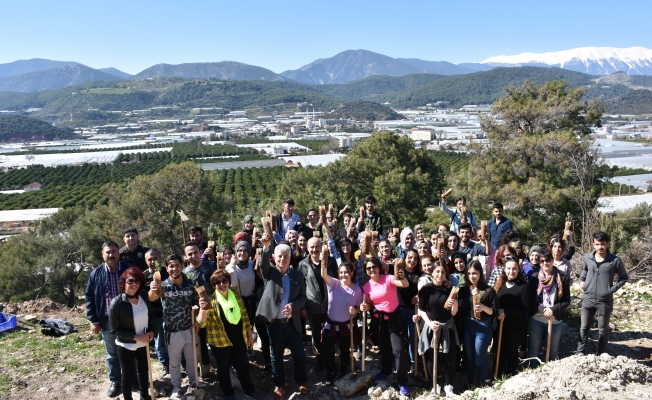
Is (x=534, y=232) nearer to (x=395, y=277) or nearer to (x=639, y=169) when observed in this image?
(x=395, y=277)

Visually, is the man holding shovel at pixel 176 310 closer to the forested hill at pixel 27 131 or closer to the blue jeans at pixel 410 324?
the blue jeans at pixel 410 324

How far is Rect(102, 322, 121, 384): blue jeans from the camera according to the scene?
403cm

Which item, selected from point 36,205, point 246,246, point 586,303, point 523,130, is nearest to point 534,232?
point 523,130

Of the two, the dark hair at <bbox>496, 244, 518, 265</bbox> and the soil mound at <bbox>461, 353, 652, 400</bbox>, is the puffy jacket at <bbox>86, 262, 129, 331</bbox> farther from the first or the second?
the dark hair at <bbox>496, 244, 518, 265</bbox>

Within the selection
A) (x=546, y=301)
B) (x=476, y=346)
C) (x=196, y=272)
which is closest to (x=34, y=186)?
(x=196, y=272)

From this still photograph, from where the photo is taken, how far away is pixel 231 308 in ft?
12.6

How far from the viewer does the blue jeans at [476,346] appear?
12.9 feet

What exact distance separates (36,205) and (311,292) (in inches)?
1730

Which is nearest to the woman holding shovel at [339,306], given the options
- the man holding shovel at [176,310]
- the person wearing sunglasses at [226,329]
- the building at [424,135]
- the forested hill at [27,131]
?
the person wearing sunglasses at [226,329]

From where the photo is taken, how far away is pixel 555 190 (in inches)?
525

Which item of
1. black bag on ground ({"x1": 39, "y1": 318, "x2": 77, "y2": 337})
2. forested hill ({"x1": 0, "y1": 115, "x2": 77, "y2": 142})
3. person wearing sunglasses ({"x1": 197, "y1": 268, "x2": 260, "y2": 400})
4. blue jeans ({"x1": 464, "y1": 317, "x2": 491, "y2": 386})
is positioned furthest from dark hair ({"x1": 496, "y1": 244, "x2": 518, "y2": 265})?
forested hill ({"x1": 0, "y1": 115, "x2": 77, "y2": 142})

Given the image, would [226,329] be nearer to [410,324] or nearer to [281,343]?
[281,343]

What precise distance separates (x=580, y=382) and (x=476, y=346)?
836mm

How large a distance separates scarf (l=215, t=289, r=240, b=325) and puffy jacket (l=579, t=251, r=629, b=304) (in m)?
3.46
